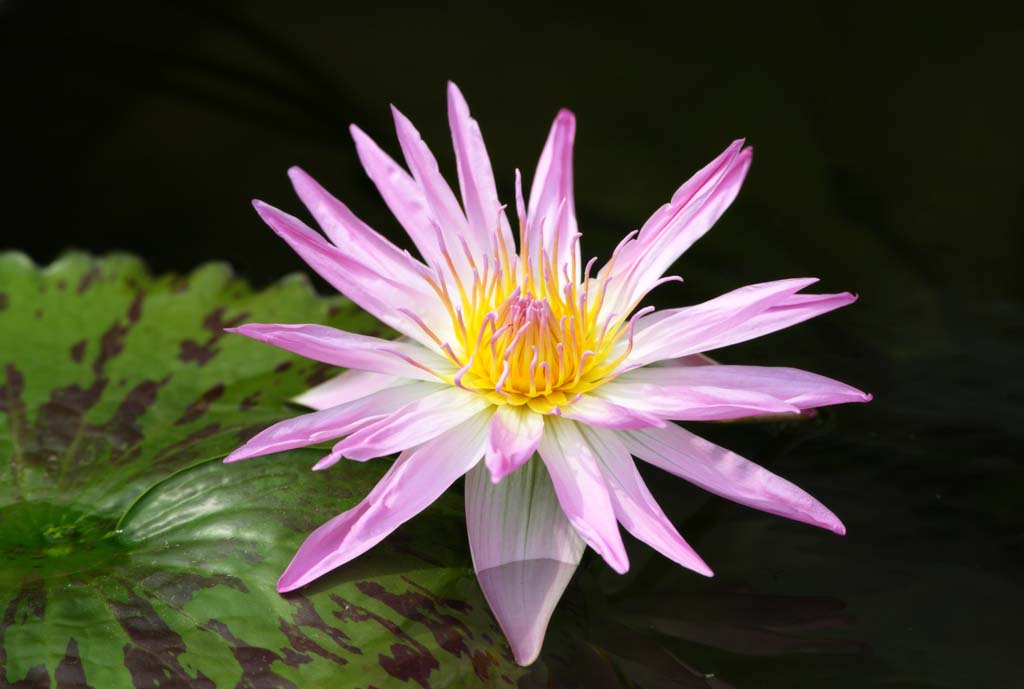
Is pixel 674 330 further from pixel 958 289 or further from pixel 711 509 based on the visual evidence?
pixel 958 289

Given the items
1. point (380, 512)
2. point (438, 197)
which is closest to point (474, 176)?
point (438, 197)

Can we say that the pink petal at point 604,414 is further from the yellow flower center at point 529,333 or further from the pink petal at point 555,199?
the pink petal at point 555,199

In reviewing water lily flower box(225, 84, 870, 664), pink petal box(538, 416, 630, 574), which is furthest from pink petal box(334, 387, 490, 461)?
pink petal box(538, 416, 630, 574)

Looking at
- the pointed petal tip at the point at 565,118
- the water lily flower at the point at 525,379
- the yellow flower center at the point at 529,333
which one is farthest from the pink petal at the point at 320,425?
the pointed petal tip at the point at 565,118

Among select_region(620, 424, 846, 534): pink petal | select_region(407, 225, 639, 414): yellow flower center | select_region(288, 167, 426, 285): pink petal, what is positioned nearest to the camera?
select_region(620, 424, 846, 534): pink petal

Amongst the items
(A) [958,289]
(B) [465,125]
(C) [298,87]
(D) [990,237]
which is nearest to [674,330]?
(B) [465,125]

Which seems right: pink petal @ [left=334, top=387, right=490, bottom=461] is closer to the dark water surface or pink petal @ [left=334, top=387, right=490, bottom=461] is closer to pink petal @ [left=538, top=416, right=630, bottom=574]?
pink petal @ [left=538, top=416, right=630, bottom=574]

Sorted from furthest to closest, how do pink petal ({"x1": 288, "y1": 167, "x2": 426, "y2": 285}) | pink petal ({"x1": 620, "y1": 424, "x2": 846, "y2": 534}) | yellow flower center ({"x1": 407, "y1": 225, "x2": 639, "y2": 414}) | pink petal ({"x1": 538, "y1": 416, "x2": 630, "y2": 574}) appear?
1. pink petal ({"x1": 288, "y1": 167, "x2": 426, "y2": 285})
2. yellow flower center ({"x1": 407, "y1": 225, "x2": 639, "y2": 414})
3. pink petal ({"x1": 620, "y1": 424, "x2": 846, "y2": 534})
4. pink petal ({"x1": 538, "y1": 416, "x2": 630, "y2": 574})
